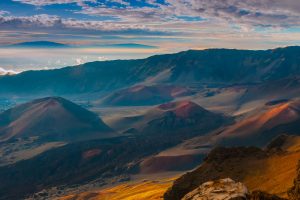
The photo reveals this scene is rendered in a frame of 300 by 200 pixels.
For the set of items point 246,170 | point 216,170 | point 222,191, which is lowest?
point 216,170

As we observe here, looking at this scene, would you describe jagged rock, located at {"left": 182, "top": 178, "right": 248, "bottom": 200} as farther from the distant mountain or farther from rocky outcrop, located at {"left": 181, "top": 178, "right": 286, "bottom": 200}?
the distant mountain

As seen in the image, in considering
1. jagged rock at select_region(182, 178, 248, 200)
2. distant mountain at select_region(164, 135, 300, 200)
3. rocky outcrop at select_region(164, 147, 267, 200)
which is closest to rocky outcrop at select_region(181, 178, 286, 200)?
jagged rock at select_region(182, 178, 248, 200)

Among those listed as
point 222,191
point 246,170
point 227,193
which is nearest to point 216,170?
point 246,170

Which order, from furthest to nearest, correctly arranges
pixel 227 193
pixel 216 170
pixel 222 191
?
pixel 216 170 < pixel 222 191 < pixel 227 193

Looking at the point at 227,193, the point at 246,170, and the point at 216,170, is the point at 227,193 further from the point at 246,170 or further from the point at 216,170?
the point at 246,170

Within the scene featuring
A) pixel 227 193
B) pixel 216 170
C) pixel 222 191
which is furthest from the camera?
pixel 216 170

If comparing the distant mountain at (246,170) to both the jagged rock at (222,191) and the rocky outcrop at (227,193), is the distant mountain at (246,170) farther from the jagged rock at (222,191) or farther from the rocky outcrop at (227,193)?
the rocky outcrop at (227,193)

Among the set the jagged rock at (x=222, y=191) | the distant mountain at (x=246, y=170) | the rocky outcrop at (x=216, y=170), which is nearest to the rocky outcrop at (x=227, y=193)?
the jagged rock at (x=222, y=191)
